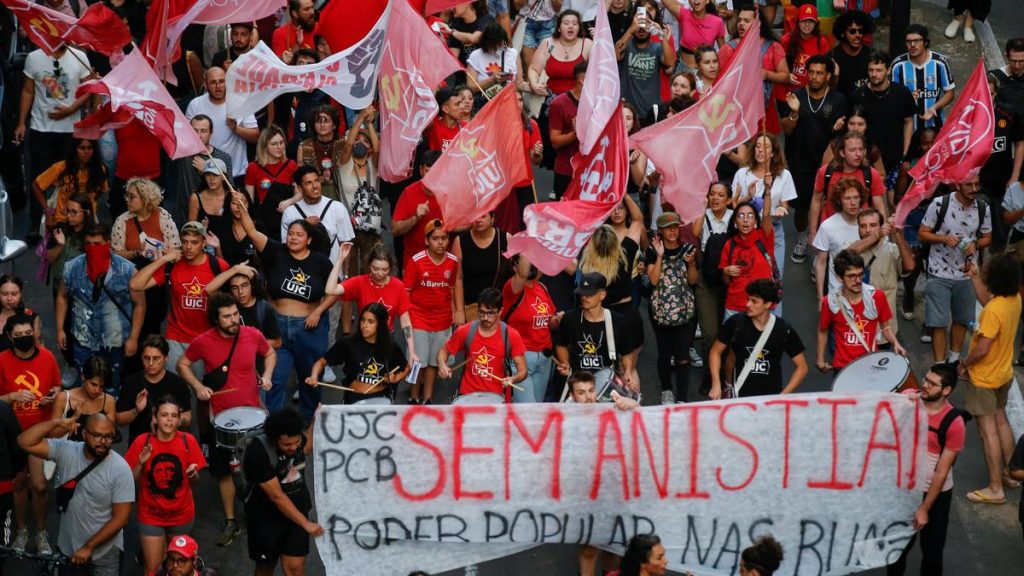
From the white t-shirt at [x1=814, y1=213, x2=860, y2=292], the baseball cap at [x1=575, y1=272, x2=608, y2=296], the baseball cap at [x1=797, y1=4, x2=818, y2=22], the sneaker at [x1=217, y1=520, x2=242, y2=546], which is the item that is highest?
the baseball cap at [x1=797, y1=4, x2=818, y2=22]

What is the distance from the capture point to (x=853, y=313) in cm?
1268

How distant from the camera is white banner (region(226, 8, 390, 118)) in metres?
14.2

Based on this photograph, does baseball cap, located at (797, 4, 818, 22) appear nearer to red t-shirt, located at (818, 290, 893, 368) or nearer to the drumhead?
red t-shirt, located at (818, 290, 893, 368)

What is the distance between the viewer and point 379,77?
14.2 meters

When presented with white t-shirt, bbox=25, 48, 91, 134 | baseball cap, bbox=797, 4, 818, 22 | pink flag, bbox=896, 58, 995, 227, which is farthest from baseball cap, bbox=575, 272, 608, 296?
white t-shirt, bbox=25, 48, 91, 134

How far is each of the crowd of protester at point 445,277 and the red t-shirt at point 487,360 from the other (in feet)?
0.06

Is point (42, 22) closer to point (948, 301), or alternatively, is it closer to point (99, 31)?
point (99, 31)

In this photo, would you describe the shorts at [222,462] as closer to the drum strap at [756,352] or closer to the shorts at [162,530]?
the shorts at [162,530]

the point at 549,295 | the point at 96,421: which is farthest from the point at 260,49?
the point at 96,421

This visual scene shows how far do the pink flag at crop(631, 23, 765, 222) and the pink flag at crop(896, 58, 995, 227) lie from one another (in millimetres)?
1502

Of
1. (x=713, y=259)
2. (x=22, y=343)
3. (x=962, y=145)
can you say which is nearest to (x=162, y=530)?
(x=22, y=343)

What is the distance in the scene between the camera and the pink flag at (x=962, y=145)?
13.2 meters

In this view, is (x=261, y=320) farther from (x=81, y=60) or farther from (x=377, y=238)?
(x=81, y=60)

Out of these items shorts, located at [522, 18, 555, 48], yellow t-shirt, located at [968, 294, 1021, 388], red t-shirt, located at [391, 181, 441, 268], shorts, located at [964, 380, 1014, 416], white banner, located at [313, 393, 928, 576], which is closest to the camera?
white banner, located at [313, 393, 928, 576]
